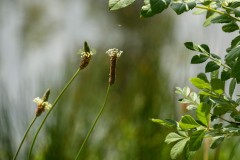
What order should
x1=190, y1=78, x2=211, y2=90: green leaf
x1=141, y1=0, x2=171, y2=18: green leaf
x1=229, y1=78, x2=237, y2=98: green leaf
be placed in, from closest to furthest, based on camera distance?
x1=141, y1=0, x2=171, y2=18: green leaf, x1=190, y1=78, x2=211, y2=90: green leaf, x1=229, y1=78, x2=237, y2=98: green leaf

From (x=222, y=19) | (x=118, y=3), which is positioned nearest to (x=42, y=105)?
(x=118, y=3)

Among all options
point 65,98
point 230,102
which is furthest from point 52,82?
point 230,102

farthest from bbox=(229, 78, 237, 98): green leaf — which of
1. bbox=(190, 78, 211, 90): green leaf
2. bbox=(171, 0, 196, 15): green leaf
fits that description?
bbox=(171, 0, 196, 15): green leaf

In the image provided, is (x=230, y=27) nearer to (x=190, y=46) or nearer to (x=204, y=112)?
(x=190, y=46)

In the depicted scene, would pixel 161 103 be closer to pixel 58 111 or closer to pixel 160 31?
pixel 58 111

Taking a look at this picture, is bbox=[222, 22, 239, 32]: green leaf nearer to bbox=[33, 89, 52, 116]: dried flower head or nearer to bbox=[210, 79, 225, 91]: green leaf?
bbox=[210, 79, 225, 91]: green leaf

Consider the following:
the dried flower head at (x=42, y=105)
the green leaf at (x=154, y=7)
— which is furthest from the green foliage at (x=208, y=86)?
the dried flower head at (x=42, y=105)
